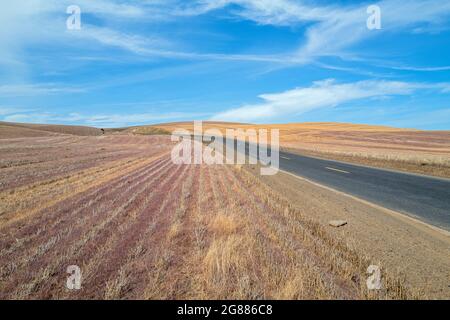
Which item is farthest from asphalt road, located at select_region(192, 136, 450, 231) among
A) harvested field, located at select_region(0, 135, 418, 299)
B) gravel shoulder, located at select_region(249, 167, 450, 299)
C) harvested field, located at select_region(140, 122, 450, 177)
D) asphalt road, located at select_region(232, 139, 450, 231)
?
harvested field, located at select_region(140, 122, 450, 177)

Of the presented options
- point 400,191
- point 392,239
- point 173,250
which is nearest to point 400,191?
point 400,191

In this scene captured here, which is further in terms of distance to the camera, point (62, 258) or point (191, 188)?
point (191, 188)

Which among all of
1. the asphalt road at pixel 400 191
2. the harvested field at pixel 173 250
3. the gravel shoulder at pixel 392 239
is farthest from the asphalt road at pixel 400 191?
the harvested field at pixel 173 250

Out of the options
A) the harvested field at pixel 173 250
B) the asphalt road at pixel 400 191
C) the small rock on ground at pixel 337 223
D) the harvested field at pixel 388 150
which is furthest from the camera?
the harvested field at pixel 388 150

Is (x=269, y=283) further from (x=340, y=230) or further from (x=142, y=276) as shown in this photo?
(x=340, y=230)

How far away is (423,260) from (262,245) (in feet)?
9.54

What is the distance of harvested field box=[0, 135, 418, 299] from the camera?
3812mm

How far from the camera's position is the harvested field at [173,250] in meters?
3.81

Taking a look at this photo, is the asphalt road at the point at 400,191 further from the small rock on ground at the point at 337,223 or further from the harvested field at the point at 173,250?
the harvested field at the point at 173,250

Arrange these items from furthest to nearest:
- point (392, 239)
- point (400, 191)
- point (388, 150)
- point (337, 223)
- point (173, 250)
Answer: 1. point (388, 150)
2. point (400, 191)
3. point (337, 223)
4. point (392, 239)
5. point (173, 250)

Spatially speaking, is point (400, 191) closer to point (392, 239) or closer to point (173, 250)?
point (392, 239)

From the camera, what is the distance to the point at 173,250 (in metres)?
4.99
